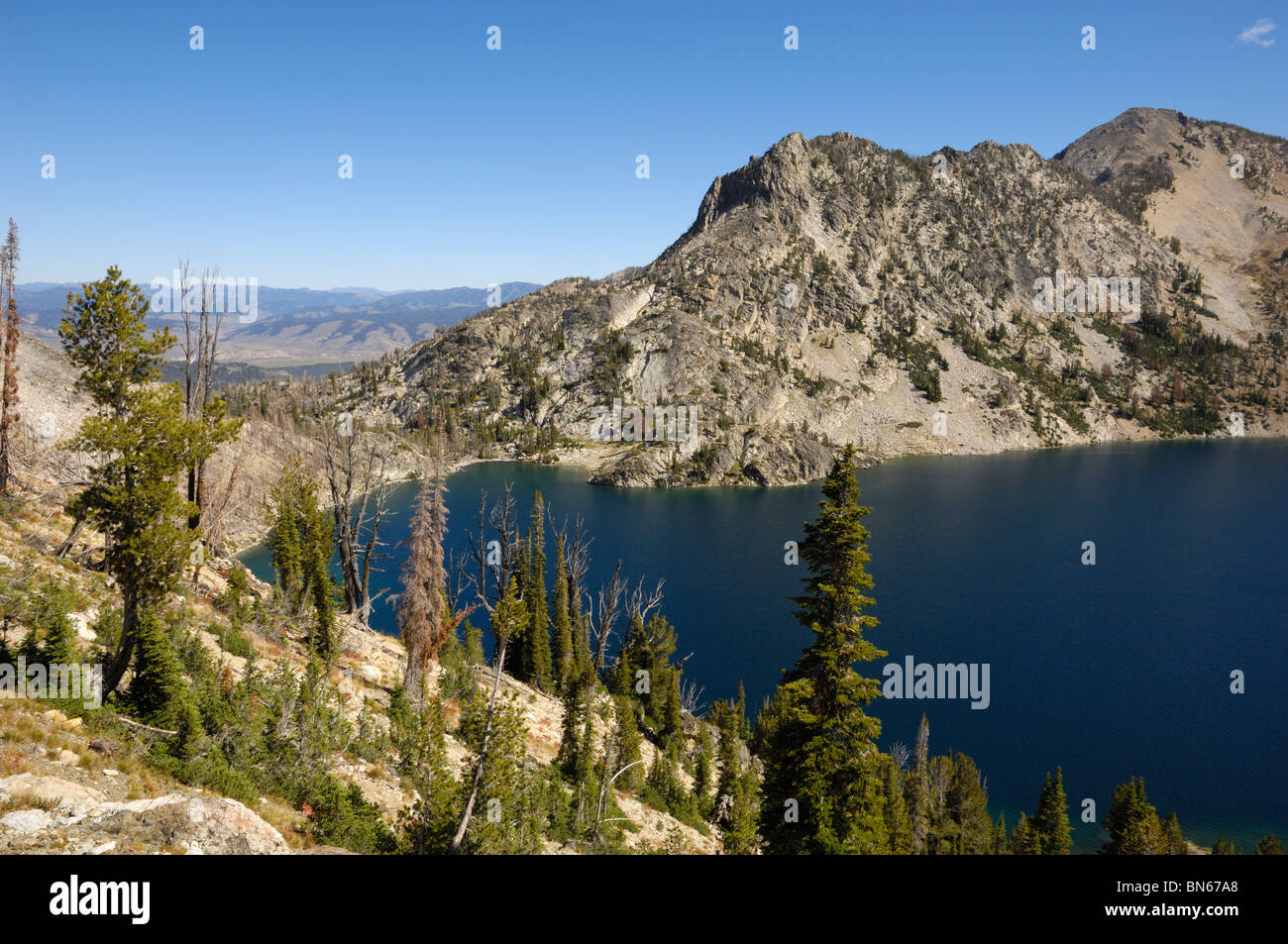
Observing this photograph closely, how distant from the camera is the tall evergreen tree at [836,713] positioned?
23719 millimetres

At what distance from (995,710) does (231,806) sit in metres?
66.5

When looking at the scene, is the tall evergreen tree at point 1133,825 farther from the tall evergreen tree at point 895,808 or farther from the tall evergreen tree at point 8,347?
the tall evergreen tree at point 8,347

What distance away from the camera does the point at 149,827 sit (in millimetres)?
13031

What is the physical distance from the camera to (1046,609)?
85188 millimetres

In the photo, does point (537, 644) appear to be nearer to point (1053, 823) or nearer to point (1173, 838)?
point (1053, 823)

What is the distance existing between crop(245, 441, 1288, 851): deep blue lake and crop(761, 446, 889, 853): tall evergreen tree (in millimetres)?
38725

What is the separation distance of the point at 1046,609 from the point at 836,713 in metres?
76.6

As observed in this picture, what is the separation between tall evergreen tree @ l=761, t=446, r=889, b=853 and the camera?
23.7 metres

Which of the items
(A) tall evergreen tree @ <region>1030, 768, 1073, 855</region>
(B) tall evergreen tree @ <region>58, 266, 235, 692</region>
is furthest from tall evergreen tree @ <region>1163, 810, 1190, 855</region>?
(B) tall evergreen tree @ <region>58, 266, 235, 692</region>

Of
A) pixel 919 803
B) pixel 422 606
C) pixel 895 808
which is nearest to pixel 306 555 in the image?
pixel 422 606

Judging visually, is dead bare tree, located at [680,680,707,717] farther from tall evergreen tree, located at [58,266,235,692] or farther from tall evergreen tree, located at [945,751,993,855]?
tall evergreen tree, located at [58,266,235,692]

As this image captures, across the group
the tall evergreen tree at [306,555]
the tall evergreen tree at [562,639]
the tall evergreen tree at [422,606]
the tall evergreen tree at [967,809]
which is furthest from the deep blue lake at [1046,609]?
the tall evergreen tree at [422,606]
